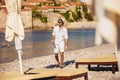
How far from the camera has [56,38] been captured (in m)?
12.9

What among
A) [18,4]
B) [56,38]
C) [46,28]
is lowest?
[46,28]

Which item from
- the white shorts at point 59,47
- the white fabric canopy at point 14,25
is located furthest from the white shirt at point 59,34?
the white fabric canopy at point 14,25

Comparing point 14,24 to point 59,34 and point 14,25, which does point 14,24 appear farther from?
point 59,34

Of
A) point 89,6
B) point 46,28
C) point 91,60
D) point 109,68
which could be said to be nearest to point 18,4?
point 91,60

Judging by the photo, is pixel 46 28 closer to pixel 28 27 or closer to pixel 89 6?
pixel 28 27

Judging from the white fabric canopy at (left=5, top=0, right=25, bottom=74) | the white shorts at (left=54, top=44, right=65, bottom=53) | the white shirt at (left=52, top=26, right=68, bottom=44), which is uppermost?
the white fabric canopy at (left=5, top=0, right=25, bottom=74)

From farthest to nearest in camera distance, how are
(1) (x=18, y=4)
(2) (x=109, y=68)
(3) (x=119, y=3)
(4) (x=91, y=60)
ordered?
(2) (x=109, y=68), (4) (x=91, y=60), (1) (x=18, y=4), (3) (x=119, y=3)

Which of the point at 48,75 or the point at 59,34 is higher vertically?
the point at 59,34

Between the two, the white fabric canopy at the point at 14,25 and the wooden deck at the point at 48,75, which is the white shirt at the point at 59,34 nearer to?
the white fabric canopy at the point at 14,25

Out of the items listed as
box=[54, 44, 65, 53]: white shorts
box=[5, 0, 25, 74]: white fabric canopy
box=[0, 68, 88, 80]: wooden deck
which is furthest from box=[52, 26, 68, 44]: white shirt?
box=[0, 68, 88, 80]: wooden deck

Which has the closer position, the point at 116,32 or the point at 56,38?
the point at 116,32

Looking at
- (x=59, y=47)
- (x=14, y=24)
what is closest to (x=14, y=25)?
(x=14, y=24)

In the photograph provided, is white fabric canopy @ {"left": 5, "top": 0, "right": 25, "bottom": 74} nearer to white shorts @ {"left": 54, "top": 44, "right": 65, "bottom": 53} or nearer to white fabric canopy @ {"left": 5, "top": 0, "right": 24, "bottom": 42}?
white fabric canopy @ {"left": 5, "top": 0, "right": 24, "bottom": 42}

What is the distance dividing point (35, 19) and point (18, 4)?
120556 mm
